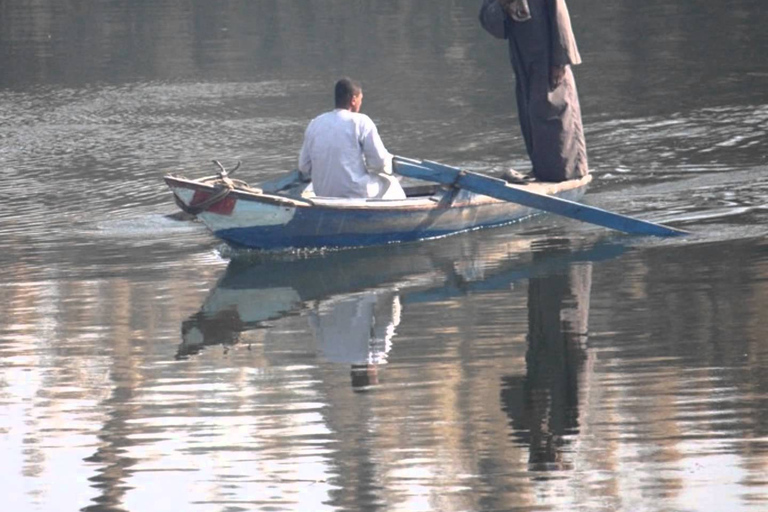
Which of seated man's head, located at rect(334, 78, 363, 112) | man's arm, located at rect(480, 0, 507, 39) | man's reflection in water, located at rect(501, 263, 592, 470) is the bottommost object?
man's reflection in water, located at rect(501, 263, 592, 470)

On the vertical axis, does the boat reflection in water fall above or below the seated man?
below

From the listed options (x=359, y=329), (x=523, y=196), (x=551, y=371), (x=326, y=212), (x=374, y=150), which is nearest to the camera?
(x=551, y=371)

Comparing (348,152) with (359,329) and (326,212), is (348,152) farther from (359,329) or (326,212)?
(359,329)

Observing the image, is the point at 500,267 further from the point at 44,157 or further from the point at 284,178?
the point at 44,157

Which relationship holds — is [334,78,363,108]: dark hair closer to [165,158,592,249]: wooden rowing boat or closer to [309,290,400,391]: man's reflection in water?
[165,158,592,249]: wooden rowing boat

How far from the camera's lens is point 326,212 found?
33.9ft

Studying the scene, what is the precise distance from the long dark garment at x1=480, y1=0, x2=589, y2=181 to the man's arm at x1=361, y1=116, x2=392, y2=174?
1399 mm

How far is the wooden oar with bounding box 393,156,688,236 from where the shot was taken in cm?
1061

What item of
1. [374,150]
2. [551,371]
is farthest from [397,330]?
[374,150]

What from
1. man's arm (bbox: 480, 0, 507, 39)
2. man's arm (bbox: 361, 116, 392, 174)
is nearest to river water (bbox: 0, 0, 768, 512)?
man's arm (bbox: 361, 116, 392, 174)

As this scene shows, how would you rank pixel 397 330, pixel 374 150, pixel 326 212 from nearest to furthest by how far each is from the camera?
pixel 397 330 < pixel 326 212 < pixel 374 150

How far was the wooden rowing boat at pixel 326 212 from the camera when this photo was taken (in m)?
10.0

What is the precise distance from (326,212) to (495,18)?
2062mm

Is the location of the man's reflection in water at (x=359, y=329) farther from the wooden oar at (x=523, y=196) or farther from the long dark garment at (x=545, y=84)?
the long dark garment at (x=545, y=84)
